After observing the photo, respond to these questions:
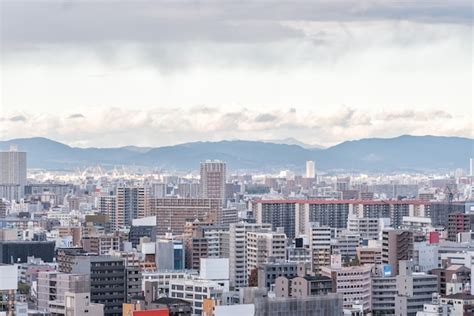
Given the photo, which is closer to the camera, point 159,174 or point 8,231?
point 8,231

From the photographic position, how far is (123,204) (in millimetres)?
43219

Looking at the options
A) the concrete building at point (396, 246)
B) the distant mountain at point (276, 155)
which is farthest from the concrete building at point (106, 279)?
the distant mountain at point (276, 155)

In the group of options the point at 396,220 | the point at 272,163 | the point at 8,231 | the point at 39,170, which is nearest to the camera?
the point at 8,231

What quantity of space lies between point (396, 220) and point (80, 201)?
14.8 m

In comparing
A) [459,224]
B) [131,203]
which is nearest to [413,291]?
[459,224]

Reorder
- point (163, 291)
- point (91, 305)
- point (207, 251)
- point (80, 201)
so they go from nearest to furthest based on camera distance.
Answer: point (91, 305) → point (163, 291) → point (207, 251) → point (80, 201)

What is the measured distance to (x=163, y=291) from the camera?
64.0ft

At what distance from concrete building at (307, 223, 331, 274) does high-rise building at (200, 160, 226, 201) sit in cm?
2463

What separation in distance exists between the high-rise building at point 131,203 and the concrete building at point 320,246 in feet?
46.9

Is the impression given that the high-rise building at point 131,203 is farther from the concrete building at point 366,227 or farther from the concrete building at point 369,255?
the concrete building at point 369,255

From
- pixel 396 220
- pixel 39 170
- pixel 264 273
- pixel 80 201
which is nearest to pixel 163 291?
pixel 264 273

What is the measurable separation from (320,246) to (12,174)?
3426cm

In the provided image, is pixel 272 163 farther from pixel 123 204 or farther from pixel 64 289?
pixel 64 289

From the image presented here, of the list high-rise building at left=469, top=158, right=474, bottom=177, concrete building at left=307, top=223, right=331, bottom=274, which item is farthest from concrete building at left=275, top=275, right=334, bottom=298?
high-rise building at left=469, top=158, right=474, bottom=177
